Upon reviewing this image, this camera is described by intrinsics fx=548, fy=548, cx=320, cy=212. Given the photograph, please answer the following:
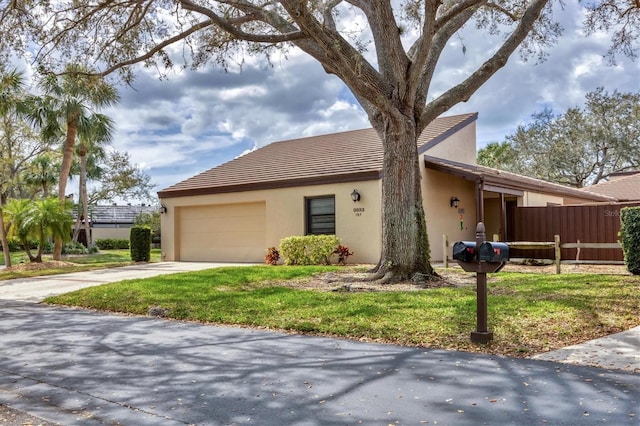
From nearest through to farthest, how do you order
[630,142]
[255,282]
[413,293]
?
[413,293] < [255,282] < [630,142]

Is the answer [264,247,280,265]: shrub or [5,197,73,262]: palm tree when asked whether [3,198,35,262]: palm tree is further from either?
[264,247,280,265]: shrub

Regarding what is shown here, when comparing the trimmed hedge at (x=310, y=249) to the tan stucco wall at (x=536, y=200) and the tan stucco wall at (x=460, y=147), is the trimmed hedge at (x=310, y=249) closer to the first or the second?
the tan stucco wall at (x=460, y=147)

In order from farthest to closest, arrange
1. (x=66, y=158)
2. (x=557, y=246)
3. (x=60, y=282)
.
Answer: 1. (x=66, y=158)
2. (x=60, y=282)
3. (x=557, y=246)

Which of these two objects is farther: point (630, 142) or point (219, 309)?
point (630, 142)

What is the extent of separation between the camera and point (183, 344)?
642 cm

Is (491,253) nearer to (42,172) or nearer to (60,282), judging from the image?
(60,282)

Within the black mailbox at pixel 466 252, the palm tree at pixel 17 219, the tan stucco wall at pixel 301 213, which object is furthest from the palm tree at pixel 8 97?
the black mailbox at pixel 466 252

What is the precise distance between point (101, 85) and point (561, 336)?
11.1 meters

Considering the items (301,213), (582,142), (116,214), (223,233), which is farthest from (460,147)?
(116,214)

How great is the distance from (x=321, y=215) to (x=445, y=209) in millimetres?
4121

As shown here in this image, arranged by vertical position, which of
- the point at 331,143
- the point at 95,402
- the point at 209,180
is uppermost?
the point at 331,143

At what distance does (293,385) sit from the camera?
463 cm

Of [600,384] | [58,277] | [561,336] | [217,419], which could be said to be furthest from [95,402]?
[58,277]

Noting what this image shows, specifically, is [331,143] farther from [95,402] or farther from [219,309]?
[95,402]
